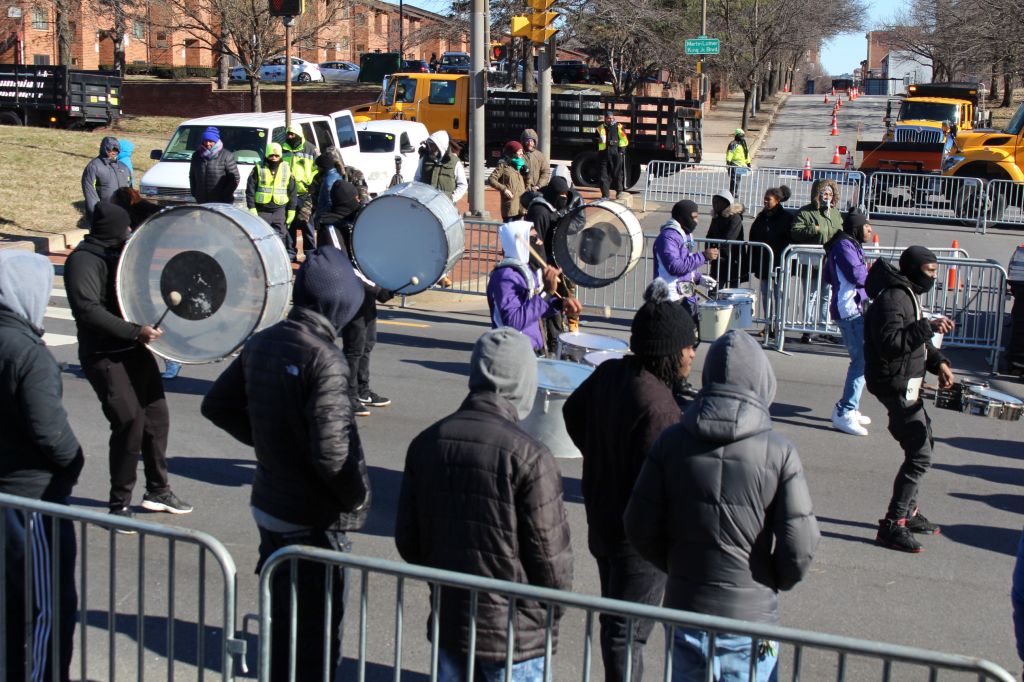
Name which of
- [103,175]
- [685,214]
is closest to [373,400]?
[685,214]

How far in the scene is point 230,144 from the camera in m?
19.2

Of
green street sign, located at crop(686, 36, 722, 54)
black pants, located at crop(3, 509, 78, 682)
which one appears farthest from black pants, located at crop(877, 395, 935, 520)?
green street sign, located at crop(686, 36, 722, 54)

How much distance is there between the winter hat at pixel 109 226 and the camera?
6160 millimetres

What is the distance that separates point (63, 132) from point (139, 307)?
24.8m

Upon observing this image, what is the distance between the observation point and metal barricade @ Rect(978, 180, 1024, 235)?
23.2m

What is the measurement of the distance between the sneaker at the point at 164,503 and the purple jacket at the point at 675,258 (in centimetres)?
455

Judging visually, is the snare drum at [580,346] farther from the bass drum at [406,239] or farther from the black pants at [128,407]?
the black pants at [128,407]

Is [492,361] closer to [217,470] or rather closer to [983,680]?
[983,680]

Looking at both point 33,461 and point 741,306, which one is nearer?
point 33,461

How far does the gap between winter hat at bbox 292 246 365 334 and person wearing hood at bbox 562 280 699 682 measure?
3.65 ft

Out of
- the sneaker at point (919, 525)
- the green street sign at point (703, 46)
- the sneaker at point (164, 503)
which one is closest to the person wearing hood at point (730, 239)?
the sneaker at point (919, 525)

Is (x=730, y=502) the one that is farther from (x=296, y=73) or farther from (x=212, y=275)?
(x=296, y=73)

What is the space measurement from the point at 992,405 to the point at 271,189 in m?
8.88

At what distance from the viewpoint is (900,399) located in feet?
22.3
